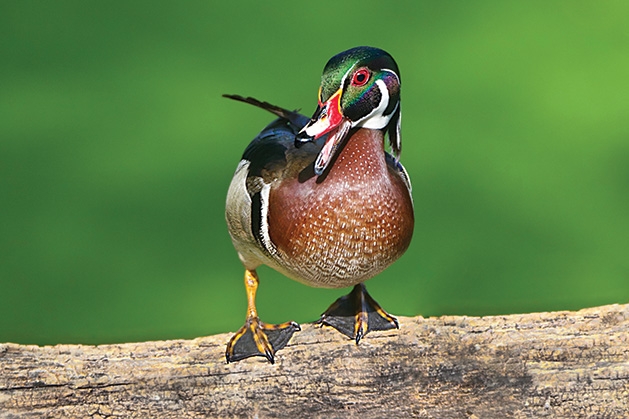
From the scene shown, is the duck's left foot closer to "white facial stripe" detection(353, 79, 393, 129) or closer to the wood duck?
the wood duck

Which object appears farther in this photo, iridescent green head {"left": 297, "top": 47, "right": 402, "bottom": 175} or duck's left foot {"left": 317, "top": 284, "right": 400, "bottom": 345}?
duck's left foot {"left": 317, "top": 284, "right": 400, "bottom": 345}

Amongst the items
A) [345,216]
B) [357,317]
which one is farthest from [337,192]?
[357,317]

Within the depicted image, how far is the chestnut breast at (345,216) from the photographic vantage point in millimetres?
897

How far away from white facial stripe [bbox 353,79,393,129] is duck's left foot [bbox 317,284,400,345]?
246mm

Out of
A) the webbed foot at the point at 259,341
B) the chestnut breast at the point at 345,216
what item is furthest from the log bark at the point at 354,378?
the chestnut breast at the point at 345,216

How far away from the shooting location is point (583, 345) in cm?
94

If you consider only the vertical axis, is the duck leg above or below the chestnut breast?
below

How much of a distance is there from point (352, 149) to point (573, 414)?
1.17 ft

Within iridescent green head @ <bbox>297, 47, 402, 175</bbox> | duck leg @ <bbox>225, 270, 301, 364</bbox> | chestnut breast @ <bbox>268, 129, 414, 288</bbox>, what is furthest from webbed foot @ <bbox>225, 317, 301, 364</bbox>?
iridescent green head @ <bbox>297, 47, 402, 175</bbox>

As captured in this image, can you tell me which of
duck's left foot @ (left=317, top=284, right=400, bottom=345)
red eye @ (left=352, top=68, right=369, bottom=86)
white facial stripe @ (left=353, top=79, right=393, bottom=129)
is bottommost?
duck's left foot @ (left=317, top=284, right=400, bottom=345)

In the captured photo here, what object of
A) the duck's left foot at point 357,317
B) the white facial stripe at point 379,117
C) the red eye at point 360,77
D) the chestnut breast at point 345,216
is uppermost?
the red eye at point 360,77

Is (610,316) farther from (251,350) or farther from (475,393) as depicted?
(251,350)

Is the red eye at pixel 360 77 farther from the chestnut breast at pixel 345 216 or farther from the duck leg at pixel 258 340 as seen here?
the duck leg at pixel 258 340

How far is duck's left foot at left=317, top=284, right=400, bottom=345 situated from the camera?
1.01m
